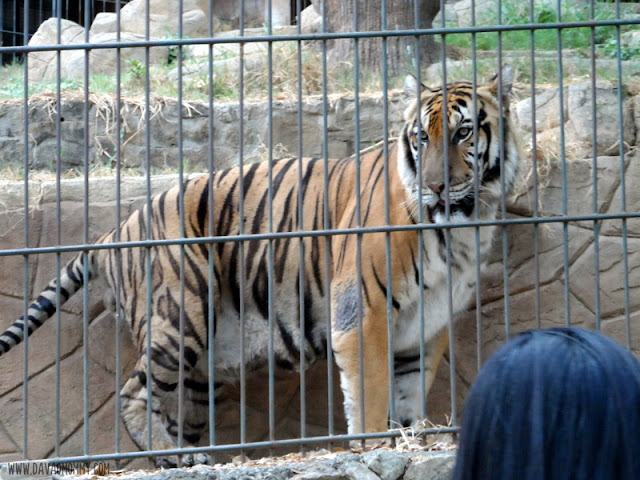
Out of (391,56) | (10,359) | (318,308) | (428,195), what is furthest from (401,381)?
(391,56)

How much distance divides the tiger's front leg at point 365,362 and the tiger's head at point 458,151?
612 millimetres

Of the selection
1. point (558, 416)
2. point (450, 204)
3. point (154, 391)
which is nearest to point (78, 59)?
point (154, 391)

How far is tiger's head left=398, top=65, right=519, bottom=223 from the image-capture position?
4867mm

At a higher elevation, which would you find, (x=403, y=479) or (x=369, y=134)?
(x=369, y=134)

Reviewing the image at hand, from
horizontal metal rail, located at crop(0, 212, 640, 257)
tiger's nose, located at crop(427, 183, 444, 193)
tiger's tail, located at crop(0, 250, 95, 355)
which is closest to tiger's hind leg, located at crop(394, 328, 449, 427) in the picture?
tiger's nose, located at crop(427, 183, 444, 193)

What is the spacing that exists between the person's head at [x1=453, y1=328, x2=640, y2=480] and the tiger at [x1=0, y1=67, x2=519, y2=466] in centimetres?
340

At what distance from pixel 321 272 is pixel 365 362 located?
2.34ft

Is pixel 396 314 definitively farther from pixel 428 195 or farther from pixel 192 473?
pixel 192 473

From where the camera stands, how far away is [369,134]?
21.9 ft

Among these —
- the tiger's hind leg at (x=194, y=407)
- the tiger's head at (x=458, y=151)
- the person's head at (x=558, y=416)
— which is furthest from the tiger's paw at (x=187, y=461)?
the person's head at (x=558, y=416)

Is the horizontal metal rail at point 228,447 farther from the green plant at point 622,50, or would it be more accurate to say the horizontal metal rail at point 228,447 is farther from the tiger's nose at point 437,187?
the green plant at point 622,50

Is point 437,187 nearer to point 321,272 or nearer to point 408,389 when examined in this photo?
point 321,272

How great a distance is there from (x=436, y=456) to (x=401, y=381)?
51.5 inches

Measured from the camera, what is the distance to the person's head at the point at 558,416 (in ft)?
4.30
